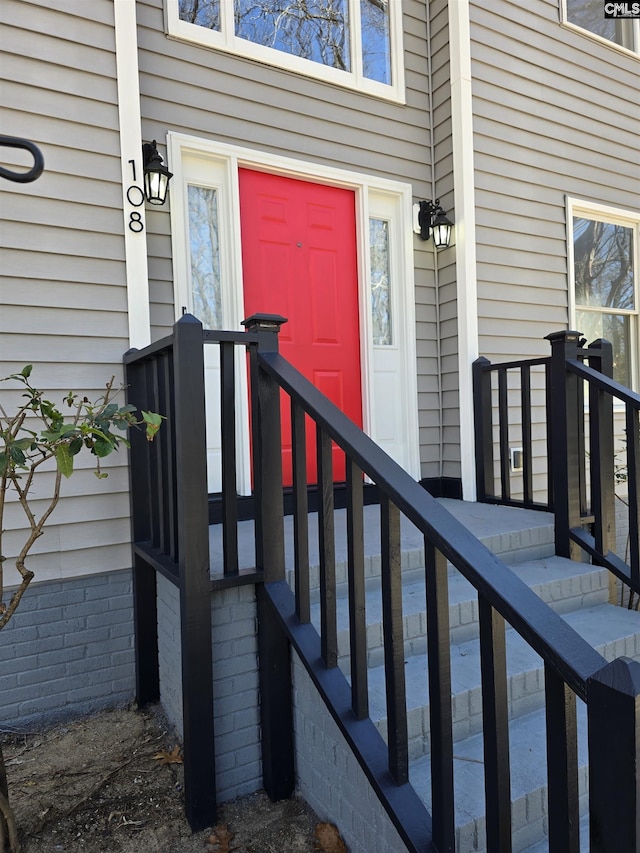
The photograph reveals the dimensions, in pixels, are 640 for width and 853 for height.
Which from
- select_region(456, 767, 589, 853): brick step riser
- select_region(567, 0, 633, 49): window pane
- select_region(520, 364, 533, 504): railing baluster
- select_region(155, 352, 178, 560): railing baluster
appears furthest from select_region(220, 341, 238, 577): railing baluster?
select_region(567, 0, 633, 49): window pane

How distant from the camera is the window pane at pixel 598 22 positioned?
13.8 ft

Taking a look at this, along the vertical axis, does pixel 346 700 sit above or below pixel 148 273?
below

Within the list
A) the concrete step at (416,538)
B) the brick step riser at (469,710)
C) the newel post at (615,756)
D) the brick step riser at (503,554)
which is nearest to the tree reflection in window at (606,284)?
the concrete step at (416,538)

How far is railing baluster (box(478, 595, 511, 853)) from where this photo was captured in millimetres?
1066

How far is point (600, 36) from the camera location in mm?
4316

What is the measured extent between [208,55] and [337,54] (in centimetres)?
89

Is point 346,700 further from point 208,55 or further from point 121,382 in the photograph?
point 208,55

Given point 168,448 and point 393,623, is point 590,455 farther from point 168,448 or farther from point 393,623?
point 168,448

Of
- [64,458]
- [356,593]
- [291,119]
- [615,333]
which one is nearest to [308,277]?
[291,119]

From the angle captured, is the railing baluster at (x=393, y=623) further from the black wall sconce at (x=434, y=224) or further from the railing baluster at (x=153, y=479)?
the black wall sconce at (x=434, y=224)

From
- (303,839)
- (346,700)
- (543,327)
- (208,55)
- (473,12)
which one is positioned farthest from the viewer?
(543,327)

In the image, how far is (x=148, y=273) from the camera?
9.10 feet

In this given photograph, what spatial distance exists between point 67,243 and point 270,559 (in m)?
1.63

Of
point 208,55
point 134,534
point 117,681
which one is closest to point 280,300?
point 208,55
